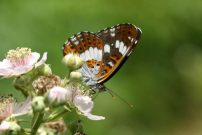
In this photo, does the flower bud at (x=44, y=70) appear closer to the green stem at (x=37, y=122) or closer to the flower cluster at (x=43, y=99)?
the flower cluster at (x=43, y=99)

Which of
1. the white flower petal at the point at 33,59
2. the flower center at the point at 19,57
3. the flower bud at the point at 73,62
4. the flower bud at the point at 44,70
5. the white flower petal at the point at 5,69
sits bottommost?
the white flower petal at the point at 5,69

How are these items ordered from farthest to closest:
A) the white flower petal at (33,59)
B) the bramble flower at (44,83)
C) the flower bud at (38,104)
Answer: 1. the white flower petal at (33,59)
2. the bramble flower at (44,83)
3. the flower bud at (38,104)

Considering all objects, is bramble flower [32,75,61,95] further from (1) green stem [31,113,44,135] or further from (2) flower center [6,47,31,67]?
(2) flower center [6,47,31,67]

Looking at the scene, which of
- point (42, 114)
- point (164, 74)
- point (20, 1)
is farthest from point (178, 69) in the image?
point (42, 114)

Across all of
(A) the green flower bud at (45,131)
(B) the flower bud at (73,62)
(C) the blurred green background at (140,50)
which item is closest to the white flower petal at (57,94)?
(A) the green flower bud at (45,131)

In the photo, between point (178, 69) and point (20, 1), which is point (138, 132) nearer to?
point (178, 69)

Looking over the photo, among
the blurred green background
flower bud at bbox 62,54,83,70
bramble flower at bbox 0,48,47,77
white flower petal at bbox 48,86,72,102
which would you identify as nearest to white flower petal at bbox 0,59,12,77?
bramble flower at bbox 0,48,47,77

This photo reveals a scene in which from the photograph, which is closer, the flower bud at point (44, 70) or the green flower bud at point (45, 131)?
the green flower bud at point (45, 131)
